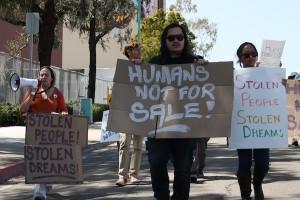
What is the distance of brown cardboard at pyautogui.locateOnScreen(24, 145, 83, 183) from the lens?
755 centimetres

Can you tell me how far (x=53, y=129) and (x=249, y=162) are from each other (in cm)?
220

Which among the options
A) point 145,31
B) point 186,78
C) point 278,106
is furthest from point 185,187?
point 145,31

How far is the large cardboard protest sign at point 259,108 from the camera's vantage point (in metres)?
7.18

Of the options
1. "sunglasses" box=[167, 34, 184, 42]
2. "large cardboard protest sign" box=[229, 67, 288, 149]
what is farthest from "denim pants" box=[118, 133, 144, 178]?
"sunglasses" box=[167, 34, 184, 42]

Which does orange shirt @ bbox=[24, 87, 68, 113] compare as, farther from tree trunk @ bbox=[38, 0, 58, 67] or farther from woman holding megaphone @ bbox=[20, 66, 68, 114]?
tree trunk @ bbox=[38, 0, 58, 67]

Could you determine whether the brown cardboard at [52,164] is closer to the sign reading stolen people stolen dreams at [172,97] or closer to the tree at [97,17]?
the sign reading stolen people stolen dreams at [172,97]

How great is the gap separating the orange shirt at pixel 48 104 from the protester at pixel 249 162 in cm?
211

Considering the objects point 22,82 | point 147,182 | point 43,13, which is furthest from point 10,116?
point 22,82

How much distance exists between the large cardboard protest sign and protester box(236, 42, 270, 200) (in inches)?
4.4

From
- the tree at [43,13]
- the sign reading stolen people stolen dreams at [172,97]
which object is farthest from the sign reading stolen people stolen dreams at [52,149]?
the tree at [43,13]

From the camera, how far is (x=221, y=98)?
6492mm

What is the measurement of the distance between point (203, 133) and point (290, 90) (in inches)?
186

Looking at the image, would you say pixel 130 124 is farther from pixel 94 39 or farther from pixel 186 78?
pixel 94 39

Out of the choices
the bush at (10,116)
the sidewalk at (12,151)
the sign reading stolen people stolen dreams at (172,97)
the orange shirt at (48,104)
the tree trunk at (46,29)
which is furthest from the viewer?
the bush at (10,116)
